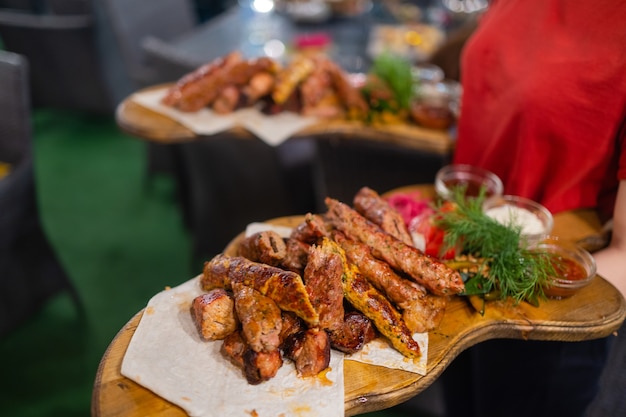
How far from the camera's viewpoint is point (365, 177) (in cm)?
386

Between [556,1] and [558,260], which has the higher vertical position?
[556,1]

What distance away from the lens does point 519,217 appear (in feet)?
8.16

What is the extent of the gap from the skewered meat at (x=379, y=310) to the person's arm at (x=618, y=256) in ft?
3.18

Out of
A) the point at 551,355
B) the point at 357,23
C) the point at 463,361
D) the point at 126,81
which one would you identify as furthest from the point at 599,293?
the point at 126,81

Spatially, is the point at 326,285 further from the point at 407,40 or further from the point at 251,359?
the point at 407,40

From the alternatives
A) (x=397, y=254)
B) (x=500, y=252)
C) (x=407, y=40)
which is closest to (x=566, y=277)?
(x=500, y=252)

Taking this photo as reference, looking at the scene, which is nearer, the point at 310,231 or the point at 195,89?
the point at 310,231

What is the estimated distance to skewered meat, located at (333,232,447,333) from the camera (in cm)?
192

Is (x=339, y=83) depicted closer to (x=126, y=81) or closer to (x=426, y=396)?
(x=426, y=396)

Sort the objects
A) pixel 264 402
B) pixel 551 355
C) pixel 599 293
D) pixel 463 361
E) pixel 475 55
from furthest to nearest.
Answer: pixel 463 361 < pixel 475 55 < pixel 551 355 < pixel 599 293 < pixel 264 402

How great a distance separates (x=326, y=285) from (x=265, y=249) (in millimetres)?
313

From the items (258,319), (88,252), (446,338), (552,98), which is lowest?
(88,252)

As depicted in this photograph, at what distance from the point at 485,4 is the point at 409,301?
17.7 feet

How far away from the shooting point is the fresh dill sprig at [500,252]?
203 centimetres
